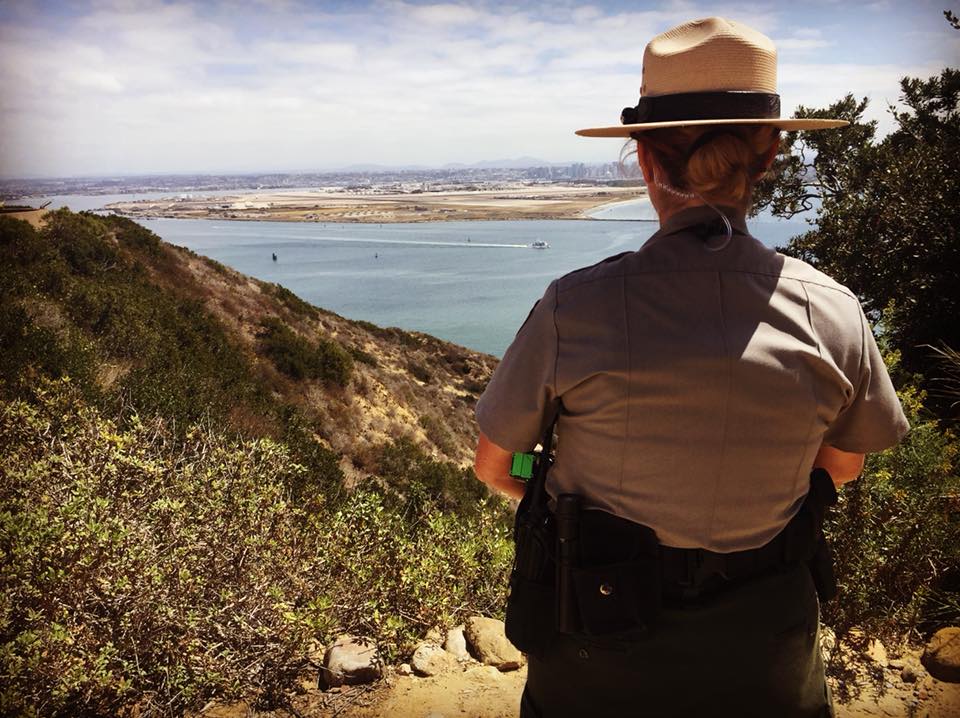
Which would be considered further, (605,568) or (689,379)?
(605,568)

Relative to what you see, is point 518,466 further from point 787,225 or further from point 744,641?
point 787,225

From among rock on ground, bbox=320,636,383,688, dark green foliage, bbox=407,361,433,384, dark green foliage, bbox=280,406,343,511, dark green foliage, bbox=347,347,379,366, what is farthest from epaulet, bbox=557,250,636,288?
dark green foliage, bbox=407,361,433,384

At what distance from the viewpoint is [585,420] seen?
47.1 inches

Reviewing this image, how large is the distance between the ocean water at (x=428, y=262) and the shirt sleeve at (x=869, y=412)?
15661 mm

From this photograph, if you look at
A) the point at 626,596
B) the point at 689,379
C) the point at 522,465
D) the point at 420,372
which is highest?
the point at 689,379

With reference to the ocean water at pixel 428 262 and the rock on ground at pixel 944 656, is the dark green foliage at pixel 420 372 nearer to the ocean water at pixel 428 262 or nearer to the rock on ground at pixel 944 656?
the ocean water at pixel 428 262

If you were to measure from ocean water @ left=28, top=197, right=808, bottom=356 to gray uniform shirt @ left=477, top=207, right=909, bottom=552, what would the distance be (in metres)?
15.8

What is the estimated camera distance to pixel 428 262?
59.5m

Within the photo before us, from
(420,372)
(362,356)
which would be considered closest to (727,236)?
(362,356)

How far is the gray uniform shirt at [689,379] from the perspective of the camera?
3.69ft

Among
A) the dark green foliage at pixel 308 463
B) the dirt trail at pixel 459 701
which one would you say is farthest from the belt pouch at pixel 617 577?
the dark green foliage at pixel 308 463

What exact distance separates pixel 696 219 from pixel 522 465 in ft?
1.91

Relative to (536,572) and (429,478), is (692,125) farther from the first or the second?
(429,478)

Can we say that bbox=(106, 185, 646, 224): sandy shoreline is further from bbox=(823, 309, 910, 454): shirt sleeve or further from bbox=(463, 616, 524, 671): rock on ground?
bbox=(823, 309, 910, 454): shirt sleeve
